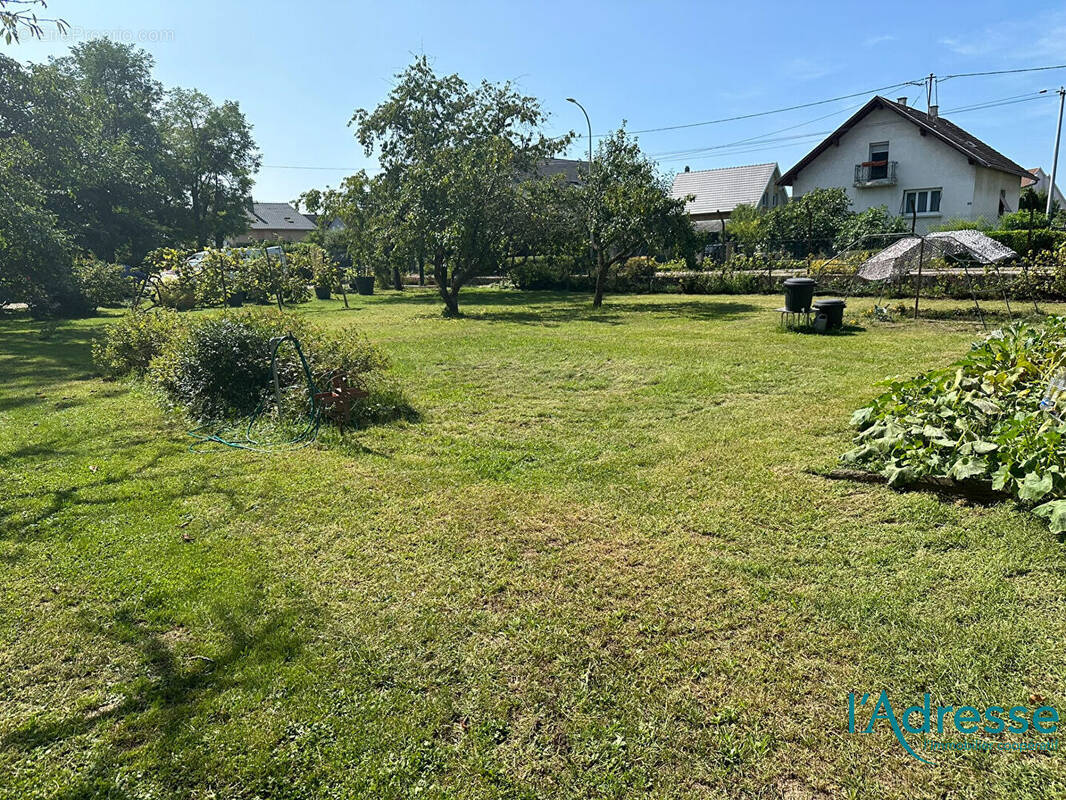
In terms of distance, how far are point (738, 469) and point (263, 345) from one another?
5436 millimetres

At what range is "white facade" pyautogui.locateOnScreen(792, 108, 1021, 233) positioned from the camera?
28.9 metres

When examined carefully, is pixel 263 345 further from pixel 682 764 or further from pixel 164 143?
pixel 164 143

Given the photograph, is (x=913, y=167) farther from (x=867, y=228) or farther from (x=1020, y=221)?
(x=867, y=228)

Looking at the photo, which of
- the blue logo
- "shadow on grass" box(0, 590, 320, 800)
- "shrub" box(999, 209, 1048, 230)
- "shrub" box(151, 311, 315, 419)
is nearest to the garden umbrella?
"shrub" box(151, 311, 315, 419)

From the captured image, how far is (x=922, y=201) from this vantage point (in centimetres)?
3027

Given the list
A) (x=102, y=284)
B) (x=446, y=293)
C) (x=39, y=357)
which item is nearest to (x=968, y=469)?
(x=39, y=357)

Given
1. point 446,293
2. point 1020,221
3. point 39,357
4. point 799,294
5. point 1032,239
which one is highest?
point 1020,221

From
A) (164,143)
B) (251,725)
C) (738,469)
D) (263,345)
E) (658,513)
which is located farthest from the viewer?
(164,143)

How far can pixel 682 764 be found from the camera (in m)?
2.13

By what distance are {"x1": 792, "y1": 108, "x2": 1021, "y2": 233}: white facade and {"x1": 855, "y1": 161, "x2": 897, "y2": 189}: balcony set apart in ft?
0.23

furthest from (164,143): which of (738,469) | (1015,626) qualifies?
(1015,626)

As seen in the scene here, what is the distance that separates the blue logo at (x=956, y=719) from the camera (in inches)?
86.7

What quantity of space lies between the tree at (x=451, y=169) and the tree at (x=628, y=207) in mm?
2511

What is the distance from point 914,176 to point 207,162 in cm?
3795
